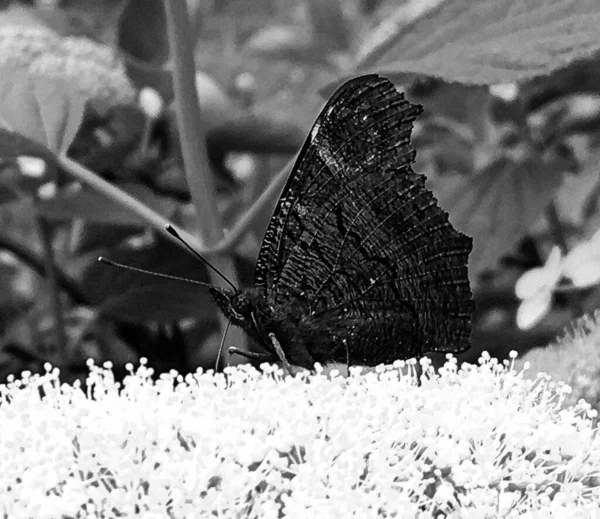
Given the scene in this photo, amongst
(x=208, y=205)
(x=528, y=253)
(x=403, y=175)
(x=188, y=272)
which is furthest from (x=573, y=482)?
(x=528, y=253)

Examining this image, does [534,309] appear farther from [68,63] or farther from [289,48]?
[289,48]

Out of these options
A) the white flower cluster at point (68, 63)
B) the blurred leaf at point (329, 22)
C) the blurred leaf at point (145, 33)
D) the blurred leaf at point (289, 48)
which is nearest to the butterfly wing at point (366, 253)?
the white flower cluster at point (68, 63)

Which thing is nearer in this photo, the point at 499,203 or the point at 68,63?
the point at 68,63

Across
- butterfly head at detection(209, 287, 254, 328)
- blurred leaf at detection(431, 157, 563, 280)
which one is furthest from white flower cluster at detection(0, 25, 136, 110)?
blurred leaf at detection(431, 157, 563, 280)

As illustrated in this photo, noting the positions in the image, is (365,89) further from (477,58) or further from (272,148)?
(272,148)

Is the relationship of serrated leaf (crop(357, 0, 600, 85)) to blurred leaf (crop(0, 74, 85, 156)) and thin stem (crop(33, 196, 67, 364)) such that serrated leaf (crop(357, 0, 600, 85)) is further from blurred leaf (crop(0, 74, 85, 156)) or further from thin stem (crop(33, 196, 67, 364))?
thin stem (crop(33, 196, 67, 364))

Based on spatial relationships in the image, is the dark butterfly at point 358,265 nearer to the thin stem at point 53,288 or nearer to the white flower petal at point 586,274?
the white flower petal at point 586,274

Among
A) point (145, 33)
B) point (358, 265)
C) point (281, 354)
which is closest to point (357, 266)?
point (358, 265)
